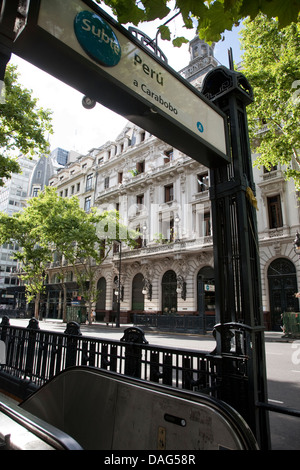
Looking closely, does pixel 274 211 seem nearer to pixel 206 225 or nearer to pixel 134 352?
pixel 206 225

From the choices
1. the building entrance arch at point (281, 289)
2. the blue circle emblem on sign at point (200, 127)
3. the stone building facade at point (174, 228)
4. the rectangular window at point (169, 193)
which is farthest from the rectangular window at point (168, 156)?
the blue circle emblem on sign at point (200, 127)

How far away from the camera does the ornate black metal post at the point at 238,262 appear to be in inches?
108

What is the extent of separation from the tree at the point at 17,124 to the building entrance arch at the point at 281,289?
56.0 feet

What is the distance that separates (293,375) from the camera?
25.1 feet

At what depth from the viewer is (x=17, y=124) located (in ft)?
44.0

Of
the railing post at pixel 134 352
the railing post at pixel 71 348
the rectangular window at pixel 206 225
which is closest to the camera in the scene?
the railing post at pixel 134 352

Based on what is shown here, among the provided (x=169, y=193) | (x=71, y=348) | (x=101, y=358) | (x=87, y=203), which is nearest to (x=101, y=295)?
(x=87, y=203)

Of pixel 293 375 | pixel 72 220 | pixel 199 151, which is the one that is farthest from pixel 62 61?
pixel 72 220

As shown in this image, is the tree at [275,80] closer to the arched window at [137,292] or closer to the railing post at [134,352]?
the railing post at [134,352]

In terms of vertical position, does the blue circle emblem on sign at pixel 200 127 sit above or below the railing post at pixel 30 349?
above

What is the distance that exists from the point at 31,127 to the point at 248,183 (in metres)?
13.0

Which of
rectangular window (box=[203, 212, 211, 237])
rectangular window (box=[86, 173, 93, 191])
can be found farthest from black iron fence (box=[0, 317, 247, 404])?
rectangular window (box=[86, 173, 93, 191])

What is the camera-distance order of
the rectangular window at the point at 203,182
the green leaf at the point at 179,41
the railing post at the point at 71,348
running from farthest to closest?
1. the rectangular window at the point at 203,182
2. the railing post at the point at 71,348
3. the green leaf at the point at 179,41
